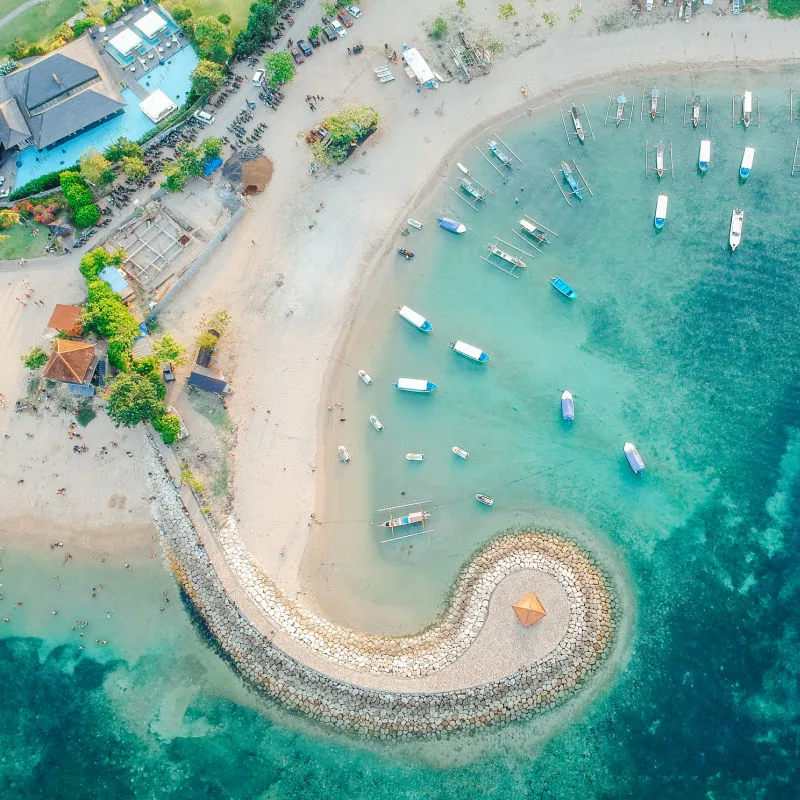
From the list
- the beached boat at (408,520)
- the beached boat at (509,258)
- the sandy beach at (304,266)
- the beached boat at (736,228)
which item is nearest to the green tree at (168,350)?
the sandy beach at (304,266)

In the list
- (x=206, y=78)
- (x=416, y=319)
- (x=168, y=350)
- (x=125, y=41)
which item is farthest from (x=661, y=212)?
(x=125, y=41)

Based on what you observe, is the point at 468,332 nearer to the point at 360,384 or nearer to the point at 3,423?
the point at 360,384

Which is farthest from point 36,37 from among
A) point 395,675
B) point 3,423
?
point 395,675

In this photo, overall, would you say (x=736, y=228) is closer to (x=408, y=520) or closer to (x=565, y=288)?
(x=565, y=288)

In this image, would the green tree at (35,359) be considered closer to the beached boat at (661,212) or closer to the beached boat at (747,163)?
the beached boat at (661,212)

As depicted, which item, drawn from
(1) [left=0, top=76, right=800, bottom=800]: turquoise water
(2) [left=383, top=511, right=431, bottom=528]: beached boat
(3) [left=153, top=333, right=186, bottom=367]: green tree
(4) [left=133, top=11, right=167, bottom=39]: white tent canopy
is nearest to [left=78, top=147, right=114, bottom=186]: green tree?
(4) [left=133, top=11, right=167, bottom=39]: white tent canopy

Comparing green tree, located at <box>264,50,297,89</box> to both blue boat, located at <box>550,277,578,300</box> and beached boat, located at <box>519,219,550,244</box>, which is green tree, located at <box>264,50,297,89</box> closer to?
beached boat, located at <box>519,219,550,244</box>
